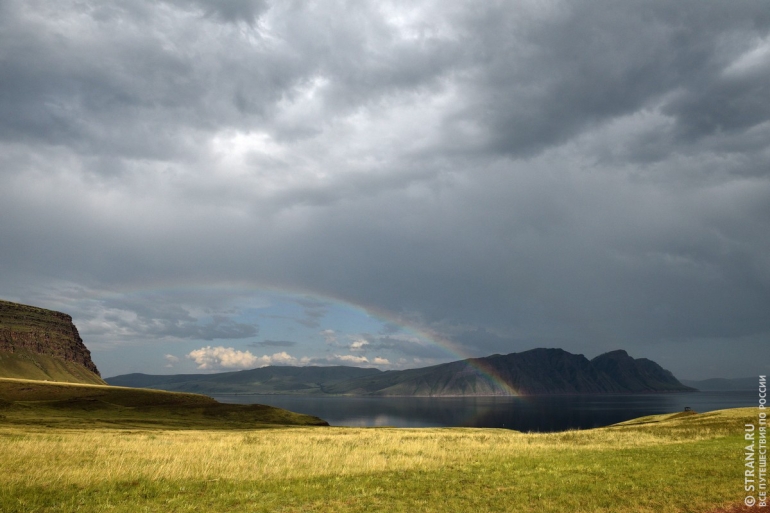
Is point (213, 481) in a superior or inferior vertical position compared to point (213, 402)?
superior

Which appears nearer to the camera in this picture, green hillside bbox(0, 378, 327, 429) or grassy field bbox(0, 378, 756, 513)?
grassy field bbox(0, 378, 756, 513)

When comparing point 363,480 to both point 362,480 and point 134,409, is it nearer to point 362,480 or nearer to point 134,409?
point 362,480

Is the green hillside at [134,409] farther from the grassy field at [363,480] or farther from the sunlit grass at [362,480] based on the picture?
the sunlit grass at [362,480]

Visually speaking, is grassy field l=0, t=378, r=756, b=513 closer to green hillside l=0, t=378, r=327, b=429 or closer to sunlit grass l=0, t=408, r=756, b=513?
sunlit grass l=0, t=408, r=756, b=513

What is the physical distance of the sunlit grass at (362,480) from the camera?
16422 millimetres

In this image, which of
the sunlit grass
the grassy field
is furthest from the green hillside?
the sunlit grass

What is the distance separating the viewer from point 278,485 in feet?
63.8

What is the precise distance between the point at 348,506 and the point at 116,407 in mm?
104149

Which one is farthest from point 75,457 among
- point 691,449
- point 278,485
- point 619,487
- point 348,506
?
point 691,449

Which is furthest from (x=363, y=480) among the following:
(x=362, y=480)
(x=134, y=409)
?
(x=134, y=409)

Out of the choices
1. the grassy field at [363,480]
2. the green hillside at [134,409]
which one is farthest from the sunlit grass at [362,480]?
the green hillside at [134,409]

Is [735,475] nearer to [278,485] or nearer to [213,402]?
[278,485]

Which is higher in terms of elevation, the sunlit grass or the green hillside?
the sunlit grass

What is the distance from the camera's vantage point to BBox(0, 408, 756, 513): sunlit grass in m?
16.4
